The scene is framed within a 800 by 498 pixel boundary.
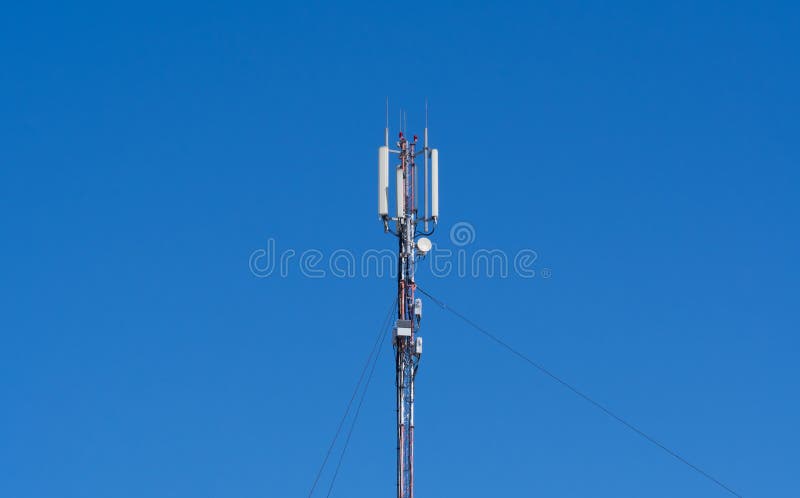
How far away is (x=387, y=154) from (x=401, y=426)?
9.06 metres

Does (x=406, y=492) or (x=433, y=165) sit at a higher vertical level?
(x=433, y=165)

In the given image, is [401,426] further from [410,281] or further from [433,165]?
[433,165]

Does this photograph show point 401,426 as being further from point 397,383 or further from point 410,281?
Result: point 410,281

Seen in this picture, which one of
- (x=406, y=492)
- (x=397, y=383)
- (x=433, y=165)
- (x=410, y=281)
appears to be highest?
(x=433, y=165)

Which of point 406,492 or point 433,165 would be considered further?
point 433,165

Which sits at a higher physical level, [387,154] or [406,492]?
[387,154]

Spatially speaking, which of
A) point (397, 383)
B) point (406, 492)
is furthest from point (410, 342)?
point (406, 492)

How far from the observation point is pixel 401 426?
48.6 meters

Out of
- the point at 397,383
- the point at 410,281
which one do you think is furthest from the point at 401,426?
the point at 410,281

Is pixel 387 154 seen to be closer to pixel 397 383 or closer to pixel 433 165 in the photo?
pixel 433 165

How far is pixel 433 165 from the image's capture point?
2003 inches

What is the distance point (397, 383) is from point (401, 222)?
17.7 feet

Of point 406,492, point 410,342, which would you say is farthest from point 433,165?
point 406,492

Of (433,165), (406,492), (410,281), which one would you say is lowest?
(406,492)
